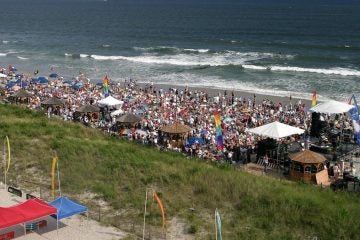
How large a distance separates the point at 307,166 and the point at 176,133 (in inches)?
312

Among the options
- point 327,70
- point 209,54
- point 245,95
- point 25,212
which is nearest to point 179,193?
point 25,212

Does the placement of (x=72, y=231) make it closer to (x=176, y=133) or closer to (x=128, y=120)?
(x=176, y=133)

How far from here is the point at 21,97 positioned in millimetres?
36000

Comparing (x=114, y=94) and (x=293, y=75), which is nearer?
(x=114, y=94)

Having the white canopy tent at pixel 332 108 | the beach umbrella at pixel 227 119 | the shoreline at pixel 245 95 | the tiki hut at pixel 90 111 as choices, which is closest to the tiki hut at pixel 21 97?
the tiki hut at pixel 90 111

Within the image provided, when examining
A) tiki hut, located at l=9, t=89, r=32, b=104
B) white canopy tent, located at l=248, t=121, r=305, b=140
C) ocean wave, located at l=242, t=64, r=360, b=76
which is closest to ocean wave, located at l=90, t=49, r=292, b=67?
ocean wave, located at l=242, t=64, r=360, b=76

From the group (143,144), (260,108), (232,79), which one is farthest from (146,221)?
(232,79)

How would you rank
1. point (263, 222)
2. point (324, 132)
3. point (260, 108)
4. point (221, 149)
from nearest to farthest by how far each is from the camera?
point (263, 222) → point (221, 149) → point (324, 132) → point (260, 108)

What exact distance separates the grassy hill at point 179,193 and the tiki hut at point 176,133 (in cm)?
421

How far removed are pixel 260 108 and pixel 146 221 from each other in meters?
22.0

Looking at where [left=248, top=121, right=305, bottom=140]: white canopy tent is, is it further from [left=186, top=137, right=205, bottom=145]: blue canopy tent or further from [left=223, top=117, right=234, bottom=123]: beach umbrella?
[left=223, top=117, right=234, bottom=123]: beach umbrella

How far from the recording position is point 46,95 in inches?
1587

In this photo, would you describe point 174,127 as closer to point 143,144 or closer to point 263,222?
point 143,144

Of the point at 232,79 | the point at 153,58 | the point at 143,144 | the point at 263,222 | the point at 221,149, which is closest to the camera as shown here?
the point at 263,222
